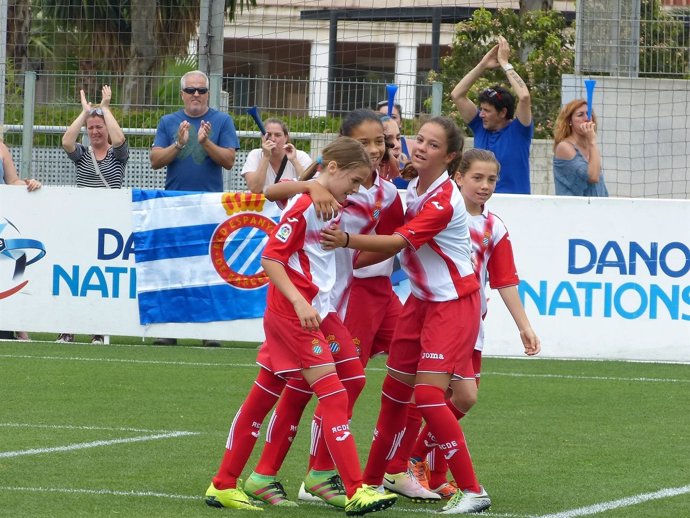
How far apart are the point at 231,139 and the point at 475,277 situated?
635 centimetres

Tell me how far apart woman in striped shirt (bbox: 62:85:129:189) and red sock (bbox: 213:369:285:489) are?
6.98 m

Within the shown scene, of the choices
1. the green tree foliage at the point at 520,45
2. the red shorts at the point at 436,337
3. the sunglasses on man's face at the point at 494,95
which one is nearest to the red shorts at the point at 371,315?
the red shorts at the point at 436,337

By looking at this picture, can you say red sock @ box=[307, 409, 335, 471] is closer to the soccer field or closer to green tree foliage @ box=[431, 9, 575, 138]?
the soccer field

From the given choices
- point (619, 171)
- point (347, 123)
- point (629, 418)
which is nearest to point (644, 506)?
point (347, 123)

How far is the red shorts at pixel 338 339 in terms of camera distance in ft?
20.4

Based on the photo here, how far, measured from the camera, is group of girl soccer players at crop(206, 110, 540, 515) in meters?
5.93

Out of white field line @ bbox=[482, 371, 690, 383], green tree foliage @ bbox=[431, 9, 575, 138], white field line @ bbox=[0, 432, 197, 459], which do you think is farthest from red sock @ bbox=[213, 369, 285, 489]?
green tree foliage @ bbox=[431, 9, 575, 138]

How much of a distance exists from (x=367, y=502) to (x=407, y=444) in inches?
40.5

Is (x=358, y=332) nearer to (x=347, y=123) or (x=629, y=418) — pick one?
(x=347, y=123)

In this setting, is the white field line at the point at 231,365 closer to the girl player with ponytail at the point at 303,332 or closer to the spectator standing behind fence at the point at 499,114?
the spectator standing behind fence at the point at 499,114

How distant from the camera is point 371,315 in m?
6.74

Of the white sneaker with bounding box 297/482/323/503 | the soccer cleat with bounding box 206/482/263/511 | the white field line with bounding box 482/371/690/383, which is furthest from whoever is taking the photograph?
the white field line with bounding box 482/371/690/383

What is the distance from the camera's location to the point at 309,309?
228 inches

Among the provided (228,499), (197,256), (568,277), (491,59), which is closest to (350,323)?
(228,499)
